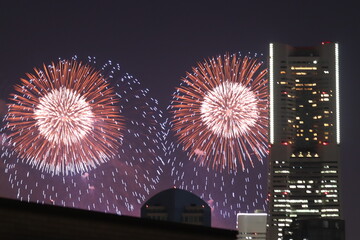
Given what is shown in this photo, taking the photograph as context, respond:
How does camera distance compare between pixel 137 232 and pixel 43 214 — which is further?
pixel 137 232

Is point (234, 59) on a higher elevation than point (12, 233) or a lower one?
higher

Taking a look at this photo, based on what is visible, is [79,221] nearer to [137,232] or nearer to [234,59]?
[137,232]

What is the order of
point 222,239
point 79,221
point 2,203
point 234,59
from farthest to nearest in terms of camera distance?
1. point 234,59
2. point 222,239
3. point 79,221
4. point 2,203

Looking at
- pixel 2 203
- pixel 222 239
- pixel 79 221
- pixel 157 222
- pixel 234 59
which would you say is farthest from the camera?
pixel 234 59

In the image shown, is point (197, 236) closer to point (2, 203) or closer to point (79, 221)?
point (79, 221)

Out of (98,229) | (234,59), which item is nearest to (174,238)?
→ (98,229)

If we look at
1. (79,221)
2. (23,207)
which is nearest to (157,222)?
(79,221)
